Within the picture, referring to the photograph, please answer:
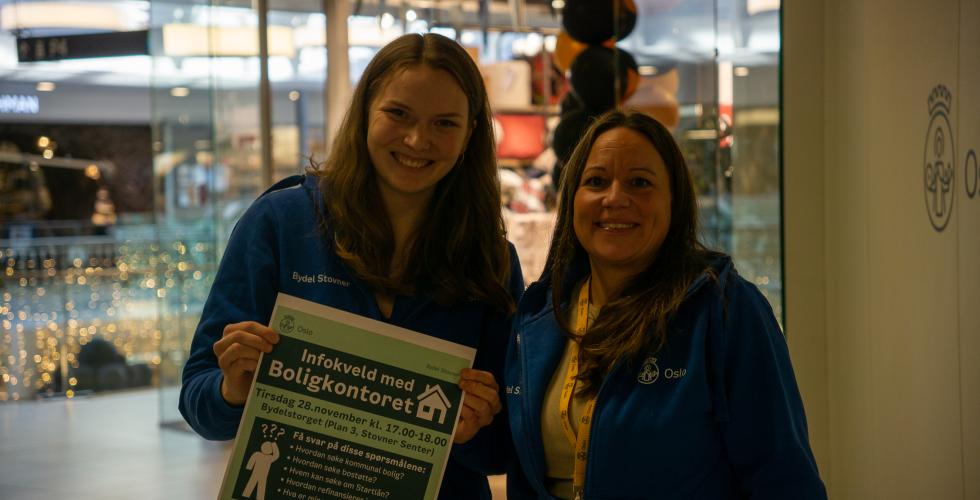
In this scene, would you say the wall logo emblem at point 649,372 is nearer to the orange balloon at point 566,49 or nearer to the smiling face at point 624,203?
the smiling face at point 624,203

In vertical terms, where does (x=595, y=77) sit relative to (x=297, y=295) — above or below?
above

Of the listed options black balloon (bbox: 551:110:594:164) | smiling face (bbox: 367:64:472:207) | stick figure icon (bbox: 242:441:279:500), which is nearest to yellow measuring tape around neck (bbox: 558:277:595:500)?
smiling face (bbox: 367:64:472:207)

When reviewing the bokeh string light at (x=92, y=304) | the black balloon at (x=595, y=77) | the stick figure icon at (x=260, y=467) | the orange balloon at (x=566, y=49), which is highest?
the orange balloon at (x=566, y=49)

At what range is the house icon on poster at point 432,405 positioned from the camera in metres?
1.78

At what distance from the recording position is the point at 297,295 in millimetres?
1958

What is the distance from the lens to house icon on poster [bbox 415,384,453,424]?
178 centimetres

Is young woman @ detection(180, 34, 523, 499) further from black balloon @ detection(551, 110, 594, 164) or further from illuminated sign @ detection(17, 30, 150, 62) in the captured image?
illuminated sign @ detection(17, 30, 150, 62)

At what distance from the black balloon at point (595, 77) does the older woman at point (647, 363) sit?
3.59m

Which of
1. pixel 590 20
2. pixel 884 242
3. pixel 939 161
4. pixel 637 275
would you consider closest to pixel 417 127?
pixel 637 275

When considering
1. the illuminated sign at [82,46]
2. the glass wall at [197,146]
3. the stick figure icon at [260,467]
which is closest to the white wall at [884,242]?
the stick figure icon at [260,467]

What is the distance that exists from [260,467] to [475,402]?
387 mm

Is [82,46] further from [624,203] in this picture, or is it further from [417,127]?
[624,203]

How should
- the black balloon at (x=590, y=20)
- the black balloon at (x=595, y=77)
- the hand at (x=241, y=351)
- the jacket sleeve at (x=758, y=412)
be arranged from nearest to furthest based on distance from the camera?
the jacket sleeve at (x=758, y=412) < the hand at (x=241, y=351) < the black balloon at (x=595, y=77) < the black balloon at (x=590, y=20)

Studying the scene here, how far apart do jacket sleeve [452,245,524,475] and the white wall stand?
67.9 inches
